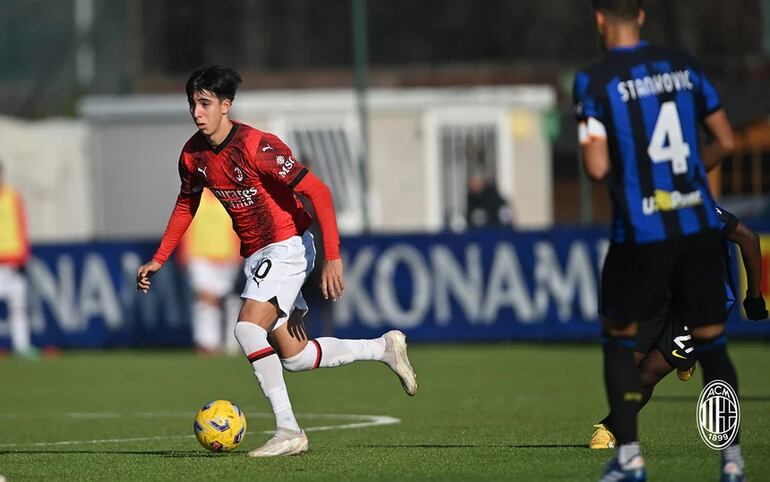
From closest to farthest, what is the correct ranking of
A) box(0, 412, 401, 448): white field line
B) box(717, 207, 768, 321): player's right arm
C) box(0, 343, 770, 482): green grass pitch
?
box(0, 343, 770, 482): green grass pitch → box(717, 207, 768, 321): player's right arm → box(0, 412, 401, 448): white field line

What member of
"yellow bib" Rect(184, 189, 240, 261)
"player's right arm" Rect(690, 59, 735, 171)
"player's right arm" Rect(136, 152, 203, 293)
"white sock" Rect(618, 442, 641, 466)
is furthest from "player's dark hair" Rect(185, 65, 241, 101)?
"yellow bib" Rect(184, 189, 240, 261)

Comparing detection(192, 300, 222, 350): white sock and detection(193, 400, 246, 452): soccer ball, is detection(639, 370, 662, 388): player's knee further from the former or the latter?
detection(192, 300, 222, 350): white sock

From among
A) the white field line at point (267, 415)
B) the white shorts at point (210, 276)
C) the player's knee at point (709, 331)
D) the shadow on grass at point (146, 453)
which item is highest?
the player's knee at point (709, 331)

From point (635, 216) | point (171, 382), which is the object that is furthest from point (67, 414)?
point (635, 216)

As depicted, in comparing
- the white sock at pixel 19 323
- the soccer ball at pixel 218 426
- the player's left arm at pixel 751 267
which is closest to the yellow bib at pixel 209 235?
the white sock at pixel 19 323

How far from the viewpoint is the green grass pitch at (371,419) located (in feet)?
26.7

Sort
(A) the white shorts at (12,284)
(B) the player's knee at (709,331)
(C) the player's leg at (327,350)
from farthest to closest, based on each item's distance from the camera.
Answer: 1. (A) the white shorts at (12,284)
2. (C) the player's leg at (327,350)
3. (B) the player's knee at (709,331)

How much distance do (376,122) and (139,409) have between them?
14.9 metres

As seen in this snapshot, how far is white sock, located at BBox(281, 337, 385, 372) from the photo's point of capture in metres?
9.02

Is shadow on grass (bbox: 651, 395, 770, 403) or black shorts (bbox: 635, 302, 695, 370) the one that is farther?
shadow on grass (bbox: 651, 395, 770, 403)

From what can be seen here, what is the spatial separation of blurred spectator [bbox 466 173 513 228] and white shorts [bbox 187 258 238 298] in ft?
11.5

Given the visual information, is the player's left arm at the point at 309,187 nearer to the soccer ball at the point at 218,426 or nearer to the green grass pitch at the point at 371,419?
the soccer ball at the point at 218,426

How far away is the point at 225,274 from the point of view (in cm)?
2064

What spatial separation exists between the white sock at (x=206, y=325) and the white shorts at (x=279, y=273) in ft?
37.3
